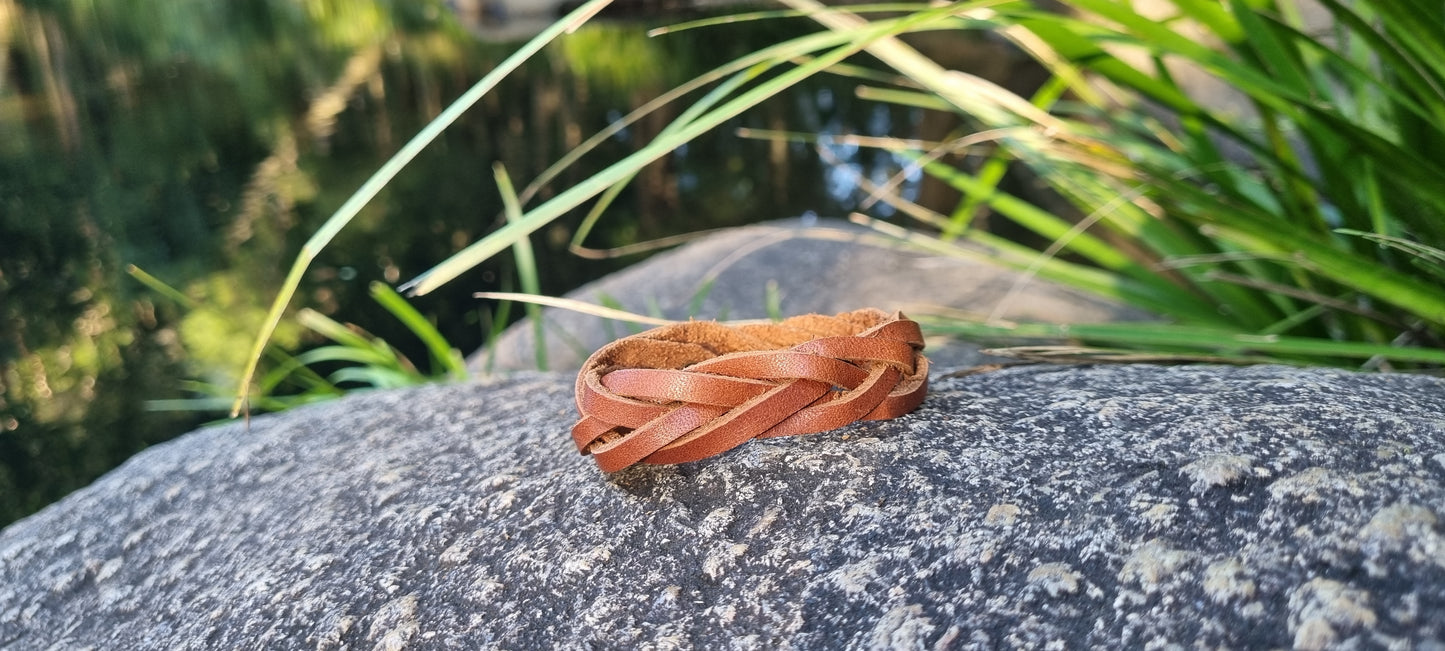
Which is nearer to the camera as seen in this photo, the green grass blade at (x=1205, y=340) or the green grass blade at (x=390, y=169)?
the green grass blade at (x=390, y=169)

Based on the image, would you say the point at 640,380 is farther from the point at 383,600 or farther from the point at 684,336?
the point at 383,600

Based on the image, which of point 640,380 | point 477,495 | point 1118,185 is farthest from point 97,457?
point 1118,185

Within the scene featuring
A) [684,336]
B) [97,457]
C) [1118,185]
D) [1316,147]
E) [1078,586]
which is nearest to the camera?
[1078,586]

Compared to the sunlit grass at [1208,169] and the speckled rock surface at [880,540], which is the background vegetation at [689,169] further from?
the speckled rock surface at [880,540]

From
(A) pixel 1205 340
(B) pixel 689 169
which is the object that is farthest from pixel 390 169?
(B) pixel 689 169

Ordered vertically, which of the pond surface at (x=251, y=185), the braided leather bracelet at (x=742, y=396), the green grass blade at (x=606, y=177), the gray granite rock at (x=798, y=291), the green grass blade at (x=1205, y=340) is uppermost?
the green grass blade at (x=606, y=177)

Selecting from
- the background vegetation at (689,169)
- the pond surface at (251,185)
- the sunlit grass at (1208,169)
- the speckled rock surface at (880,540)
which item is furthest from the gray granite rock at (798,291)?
the speckled rock surface at (880,540)
